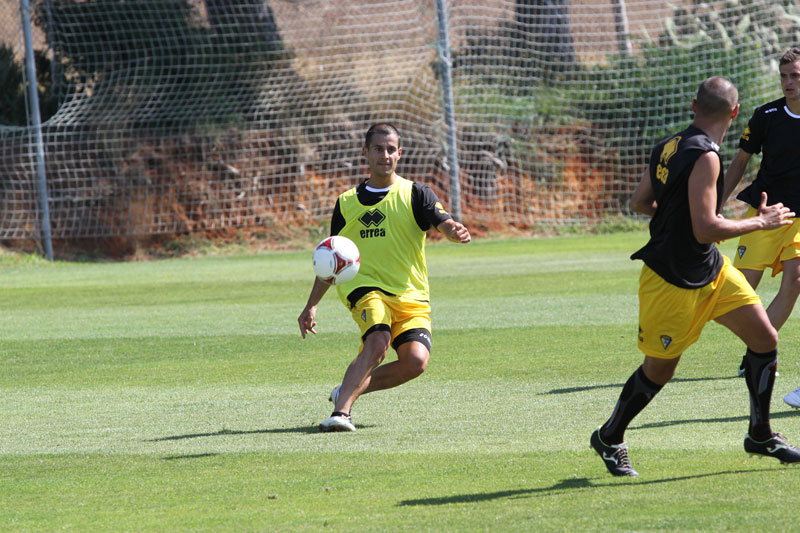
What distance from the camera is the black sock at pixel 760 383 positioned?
18.1ft

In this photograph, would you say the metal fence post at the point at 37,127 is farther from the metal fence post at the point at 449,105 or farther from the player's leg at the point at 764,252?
the player's leg at the point at 764,252

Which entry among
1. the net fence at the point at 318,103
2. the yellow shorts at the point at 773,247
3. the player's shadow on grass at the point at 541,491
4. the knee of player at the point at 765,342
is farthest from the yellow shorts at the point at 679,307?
the net fence at the point at 318,103

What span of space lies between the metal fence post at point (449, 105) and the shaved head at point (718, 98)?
2120cm

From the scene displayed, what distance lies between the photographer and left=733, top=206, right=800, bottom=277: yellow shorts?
8250 millimetres

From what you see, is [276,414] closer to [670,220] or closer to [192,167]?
[670,220]

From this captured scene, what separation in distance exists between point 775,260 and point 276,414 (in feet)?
12.3

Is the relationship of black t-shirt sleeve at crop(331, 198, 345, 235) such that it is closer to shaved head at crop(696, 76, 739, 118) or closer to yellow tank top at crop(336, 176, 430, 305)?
yellow tank top at crop(336, 176, 430, 305)

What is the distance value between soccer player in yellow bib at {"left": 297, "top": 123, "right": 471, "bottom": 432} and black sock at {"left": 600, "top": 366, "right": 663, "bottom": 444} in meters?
2.06

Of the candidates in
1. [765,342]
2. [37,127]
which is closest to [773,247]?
[765,342]

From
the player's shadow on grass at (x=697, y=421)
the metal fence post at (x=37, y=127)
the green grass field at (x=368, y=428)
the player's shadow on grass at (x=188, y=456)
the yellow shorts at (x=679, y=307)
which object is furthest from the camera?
the metal fence post at (x=37, y=127)

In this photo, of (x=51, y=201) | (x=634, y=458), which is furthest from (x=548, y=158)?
(x=634, y=458)

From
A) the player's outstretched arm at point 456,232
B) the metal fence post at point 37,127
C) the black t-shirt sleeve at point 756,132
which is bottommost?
the metal fence post at point 37,127

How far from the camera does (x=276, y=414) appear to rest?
7.68 metres

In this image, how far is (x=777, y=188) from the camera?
27.9 feet
